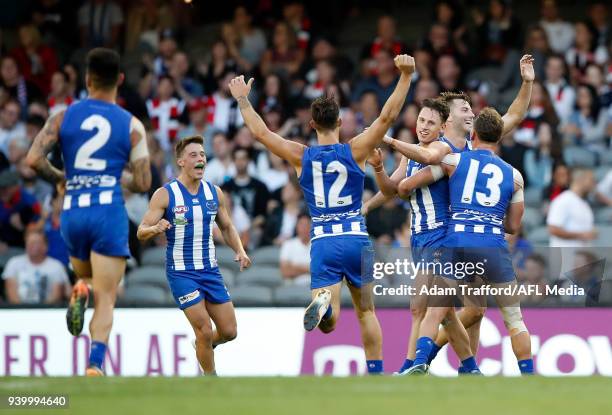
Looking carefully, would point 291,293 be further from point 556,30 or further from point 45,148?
point 45,148

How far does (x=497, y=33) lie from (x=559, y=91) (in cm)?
188

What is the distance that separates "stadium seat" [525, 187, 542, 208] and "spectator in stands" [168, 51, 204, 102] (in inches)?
207

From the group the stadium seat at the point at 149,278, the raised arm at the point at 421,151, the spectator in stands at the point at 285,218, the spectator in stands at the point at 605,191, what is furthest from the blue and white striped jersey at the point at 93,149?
the spectator in stands at the point at 605,191

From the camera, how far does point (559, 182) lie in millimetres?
18297

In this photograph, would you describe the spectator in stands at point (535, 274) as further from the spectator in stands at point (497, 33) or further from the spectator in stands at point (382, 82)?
the spectator in stands at point (497, 33)

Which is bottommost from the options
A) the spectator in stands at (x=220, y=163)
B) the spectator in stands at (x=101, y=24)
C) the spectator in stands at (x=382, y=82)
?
the spectator in stands at (x=220, y=163)

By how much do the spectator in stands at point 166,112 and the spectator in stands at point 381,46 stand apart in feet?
9.18

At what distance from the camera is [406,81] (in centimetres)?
1205

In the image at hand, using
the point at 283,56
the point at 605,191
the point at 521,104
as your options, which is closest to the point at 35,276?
the point at 283,56

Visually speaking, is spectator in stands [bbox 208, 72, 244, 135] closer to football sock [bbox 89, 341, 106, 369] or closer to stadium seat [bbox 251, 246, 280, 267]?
stadium seat [bbox 251, 246, 280, 267]

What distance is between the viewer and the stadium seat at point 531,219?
18328 mm

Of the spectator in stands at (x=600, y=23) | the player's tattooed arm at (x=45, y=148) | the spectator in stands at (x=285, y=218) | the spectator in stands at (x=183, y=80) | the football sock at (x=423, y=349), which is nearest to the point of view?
the player's tattooed arm at (x=45, y=148)

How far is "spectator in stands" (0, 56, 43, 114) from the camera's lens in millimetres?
21609

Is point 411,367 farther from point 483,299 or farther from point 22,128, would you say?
point 22,128
